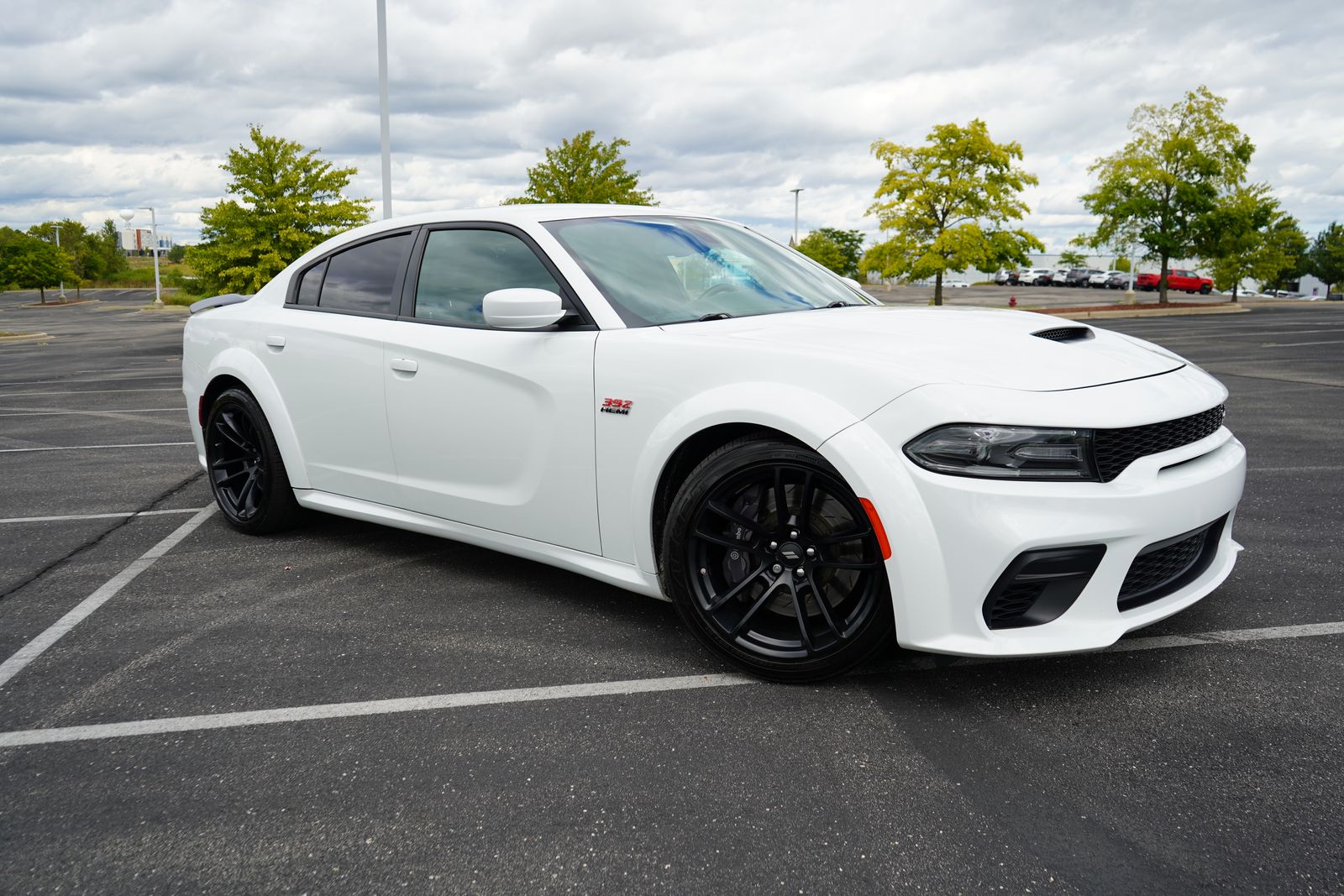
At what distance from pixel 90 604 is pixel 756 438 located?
2983mm

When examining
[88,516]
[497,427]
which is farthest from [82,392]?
[497,427]

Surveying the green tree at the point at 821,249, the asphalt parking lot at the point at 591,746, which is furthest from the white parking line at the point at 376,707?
the green tree at the point at 821,249

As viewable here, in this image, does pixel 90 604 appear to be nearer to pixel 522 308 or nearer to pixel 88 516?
pixel 88 516

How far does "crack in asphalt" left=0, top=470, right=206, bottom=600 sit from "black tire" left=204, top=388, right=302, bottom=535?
0.66 metres

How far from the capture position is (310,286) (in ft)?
16.1

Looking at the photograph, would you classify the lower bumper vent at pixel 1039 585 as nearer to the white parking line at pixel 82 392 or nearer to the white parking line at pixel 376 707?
the white parking line at pixel 376 707

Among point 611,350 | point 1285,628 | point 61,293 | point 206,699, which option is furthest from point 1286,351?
point 61,293

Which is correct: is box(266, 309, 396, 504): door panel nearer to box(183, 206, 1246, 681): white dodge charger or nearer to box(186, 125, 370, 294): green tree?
box(183, 206, 1246, 681): white dodge charger

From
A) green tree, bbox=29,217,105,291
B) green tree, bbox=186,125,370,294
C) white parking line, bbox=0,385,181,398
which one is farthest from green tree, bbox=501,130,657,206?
green tree, bbox=29,217,105,291

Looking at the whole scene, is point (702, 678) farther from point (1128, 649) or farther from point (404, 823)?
point (1128, 649)

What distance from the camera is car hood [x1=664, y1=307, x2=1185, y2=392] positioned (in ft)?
9.28

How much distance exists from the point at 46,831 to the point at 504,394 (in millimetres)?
1965

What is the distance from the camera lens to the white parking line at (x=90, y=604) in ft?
11.6

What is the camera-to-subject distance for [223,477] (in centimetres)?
526
